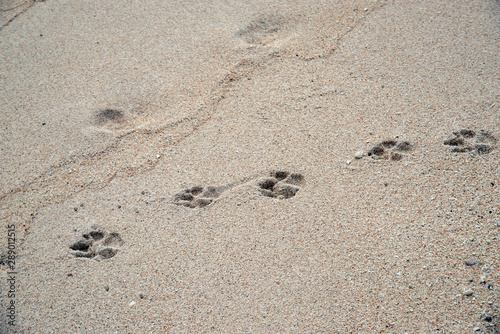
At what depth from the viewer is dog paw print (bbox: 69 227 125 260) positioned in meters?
1.93

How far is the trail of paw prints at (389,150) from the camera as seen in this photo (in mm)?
2150

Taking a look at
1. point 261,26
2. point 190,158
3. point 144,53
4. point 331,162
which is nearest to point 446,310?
point 331,162

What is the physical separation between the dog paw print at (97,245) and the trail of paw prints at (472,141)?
171 centimetres

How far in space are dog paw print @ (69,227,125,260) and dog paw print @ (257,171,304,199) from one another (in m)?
0.73

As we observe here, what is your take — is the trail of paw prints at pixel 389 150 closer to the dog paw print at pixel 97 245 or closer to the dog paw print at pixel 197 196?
the dog paw print at pixel 197 196

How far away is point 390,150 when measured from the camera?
85.6 inches

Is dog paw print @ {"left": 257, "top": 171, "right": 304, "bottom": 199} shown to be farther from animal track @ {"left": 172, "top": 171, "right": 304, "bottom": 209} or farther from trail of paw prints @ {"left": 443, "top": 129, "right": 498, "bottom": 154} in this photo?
trail of paw prints @ {"left": 443, "top": 129, "right": 498, "bottom": 154}

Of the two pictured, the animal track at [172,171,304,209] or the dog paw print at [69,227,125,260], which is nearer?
the dog paw print at [69,227,125,260]

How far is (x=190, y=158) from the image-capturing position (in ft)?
7.43

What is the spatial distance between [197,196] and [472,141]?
1.43 m

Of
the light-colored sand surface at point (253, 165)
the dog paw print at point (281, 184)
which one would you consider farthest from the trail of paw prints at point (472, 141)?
the dog paw print at point (281, 184)

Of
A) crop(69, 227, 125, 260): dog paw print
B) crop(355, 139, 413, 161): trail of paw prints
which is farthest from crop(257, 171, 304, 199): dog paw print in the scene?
crop(69, 227, 125, 260): dog paw print

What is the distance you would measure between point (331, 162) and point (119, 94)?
4.54 feet

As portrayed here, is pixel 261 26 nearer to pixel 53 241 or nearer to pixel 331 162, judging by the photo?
pixel 331 162
